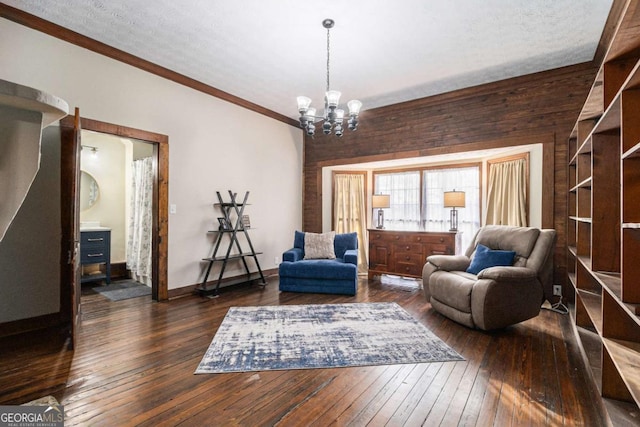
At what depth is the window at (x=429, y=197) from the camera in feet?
17.6

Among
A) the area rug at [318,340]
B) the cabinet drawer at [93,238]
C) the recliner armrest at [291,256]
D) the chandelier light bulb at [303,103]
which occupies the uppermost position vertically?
the chandelier light bulb at [303,103]

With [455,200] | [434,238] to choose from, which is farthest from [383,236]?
[455,200]

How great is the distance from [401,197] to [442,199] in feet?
2.47

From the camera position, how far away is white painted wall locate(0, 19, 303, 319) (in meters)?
3.10

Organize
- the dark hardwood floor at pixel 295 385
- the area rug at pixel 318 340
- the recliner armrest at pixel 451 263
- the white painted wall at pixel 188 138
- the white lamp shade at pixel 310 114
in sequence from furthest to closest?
the recliner armrest at pixel 451 263
the white lamp shade at pixel 310 114
the white painted wall at pixel 188 138
the area rug at pixel 318 340
the dark hardwood floor at pixel 295 385

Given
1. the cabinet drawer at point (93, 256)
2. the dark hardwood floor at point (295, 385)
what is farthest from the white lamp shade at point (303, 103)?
the cabinet drawer at point (93, 256)

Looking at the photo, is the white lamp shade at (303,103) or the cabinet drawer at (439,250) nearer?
the white lamp shade at (303,103)

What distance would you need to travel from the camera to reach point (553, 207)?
3924 mm

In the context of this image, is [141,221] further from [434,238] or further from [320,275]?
[434,238]

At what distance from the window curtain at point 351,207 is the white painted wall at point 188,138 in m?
0.75

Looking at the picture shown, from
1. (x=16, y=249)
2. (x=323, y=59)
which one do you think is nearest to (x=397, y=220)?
(x=323, y=59)

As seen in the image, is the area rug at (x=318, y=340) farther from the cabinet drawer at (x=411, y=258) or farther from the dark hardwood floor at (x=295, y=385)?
the cabinet drawer at (x=411, y=258)

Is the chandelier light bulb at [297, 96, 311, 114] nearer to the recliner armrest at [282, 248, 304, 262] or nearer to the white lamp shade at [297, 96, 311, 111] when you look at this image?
the white lamp shade at [297, 96, 311, 111]

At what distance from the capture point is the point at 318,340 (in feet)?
9.29
